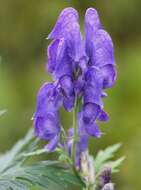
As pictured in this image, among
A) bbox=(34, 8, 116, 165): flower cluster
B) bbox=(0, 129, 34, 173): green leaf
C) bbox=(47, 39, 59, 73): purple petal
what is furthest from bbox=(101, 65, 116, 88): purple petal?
bbox=(0, 129, 34, 173): green leaf

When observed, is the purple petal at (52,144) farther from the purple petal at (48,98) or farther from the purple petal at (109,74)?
the purple petal at (109,74)

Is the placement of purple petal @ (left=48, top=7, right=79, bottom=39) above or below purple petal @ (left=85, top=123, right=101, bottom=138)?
above

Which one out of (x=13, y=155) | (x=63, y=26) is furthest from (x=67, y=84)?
(x=13, y=155)

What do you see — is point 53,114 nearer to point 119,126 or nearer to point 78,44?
point 78,44

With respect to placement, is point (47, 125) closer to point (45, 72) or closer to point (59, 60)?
point (59, 60)

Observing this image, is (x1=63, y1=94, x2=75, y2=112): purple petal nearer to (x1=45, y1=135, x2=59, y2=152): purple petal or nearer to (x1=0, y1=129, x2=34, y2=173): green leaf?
(x1=45, y1=135, x2=59, y2=152): purple petal

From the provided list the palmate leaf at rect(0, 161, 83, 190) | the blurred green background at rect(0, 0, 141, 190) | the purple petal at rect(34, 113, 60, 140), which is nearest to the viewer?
the palmate leaf at rect(0, 161, 83, 190)
